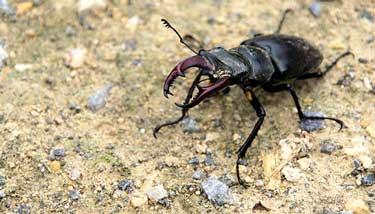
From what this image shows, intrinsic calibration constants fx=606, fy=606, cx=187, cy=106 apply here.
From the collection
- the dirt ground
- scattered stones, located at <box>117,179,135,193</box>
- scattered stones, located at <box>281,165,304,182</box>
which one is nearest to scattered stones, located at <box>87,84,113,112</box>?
the dirt ground

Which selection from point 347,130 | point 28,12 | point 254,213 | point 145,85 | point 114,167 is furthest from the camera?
point 28,12

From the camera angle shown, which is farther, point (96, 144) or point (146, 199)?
point (96, 144)

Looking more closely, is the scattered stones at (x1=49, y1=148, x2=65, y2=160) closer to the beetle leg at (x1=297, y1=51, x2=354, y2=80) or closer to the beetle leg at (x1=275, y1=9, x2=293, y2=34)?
the beetle leg at (x1=297, y1=51, x2=354, y2=80)

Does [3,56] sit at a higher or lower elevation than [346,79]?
lower

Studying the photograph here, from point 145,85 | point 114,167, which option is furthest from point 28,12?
point 114,167

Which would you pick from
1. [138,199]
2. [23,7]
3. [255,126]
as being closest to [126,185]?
[138,199]

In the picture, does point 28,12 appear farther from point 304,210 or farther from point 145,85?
point 304,210

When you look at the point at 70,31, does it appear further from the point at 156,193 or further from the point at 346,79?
the point at 346,79

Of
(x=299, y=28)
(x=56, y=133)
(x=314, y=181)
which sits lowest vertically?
(x=56, y=133)
